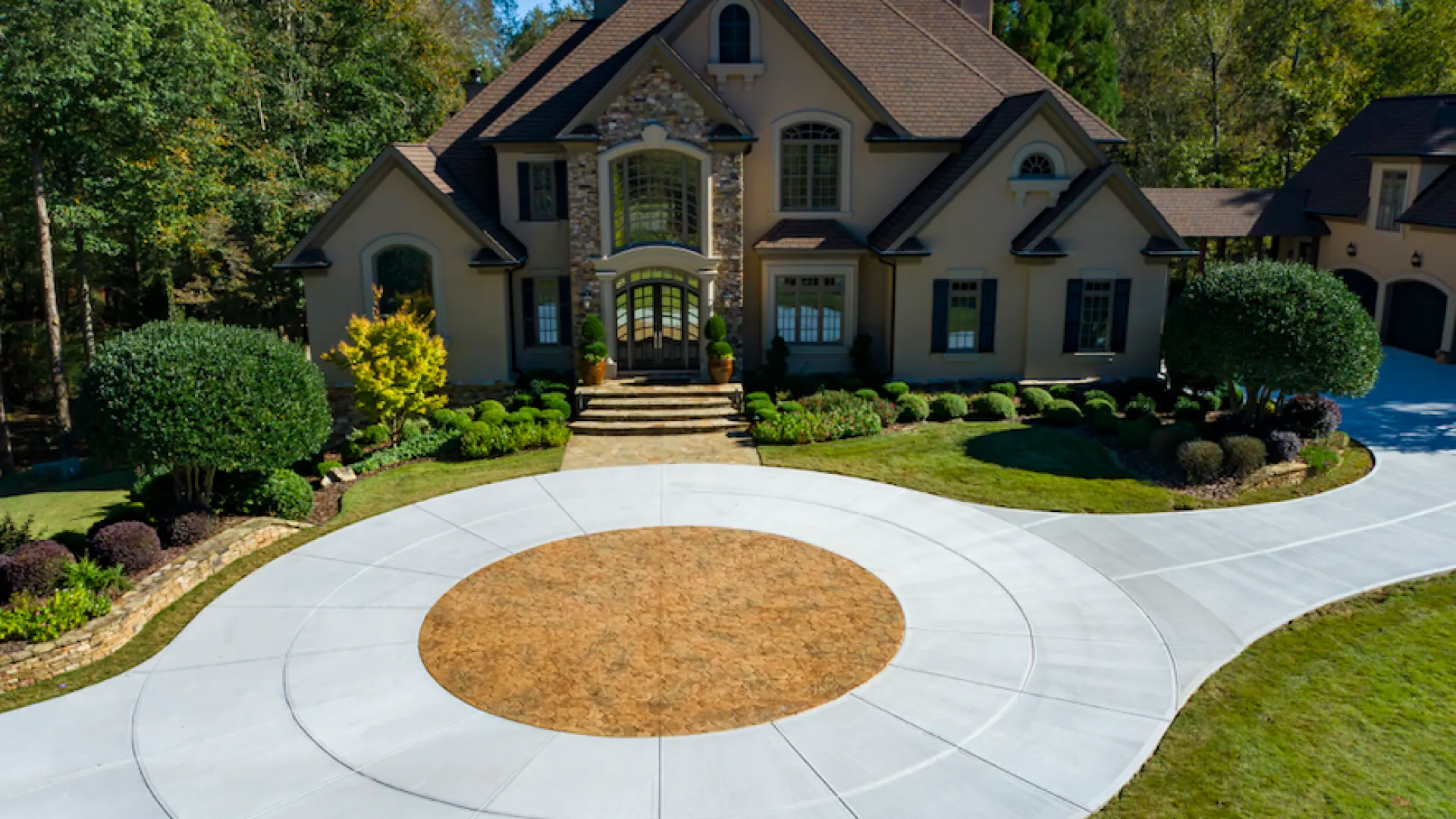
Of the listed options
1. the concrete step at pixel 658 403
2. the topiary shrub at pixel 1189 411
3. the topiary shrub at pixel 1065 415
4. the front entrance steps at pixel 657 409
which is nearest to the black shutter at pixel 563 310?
the front entrance steps at pixel 657 409

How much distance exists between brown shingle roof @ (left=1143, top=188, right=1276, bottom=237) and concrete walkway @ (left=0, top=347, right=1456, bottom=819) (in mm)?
16282

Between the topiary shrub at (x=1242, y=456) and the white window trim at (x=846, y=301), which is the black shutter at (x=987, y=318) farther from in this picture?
the topiary shrub at (x=1242, y=456)

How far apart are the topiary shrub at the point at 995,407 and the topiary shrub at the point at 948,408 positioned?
41 cm

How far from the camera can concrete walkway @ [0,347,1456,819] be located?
10.0 meters

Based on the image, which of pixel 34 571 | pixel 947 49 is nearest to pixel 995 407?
pixel 947 49

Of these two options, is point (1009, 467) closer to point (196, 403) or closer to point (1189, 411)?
point (1189, 411)

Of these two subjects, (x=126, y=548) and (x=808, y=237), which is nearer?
(x=126, y=548)

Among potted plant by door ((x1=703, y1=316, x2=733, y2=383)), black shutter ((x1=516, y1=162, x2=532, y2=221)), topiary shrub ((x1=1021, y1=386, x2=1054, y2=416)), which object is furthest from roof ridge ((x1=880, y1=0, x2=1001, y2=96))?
black shutter ((x1=516, y1=162, x2=532, y2=221))

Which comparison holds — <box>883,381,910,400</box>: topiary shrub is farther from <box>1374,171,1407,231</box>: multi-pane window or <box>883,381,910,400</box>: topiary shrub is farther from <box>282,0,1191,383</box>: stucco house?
<box>1374,171,1407,231</box>: multi-pane window

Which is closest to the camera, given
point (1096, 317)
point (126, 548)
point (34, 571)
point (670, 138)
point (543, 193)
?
point (34, 571)

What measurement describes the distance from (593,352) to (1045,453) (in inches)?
412

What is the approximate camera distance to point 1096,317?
83.9 ft

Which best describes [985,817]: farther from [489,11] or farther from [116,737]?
[489,11]

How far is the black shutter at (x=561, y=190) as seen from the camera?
84.9 ft
